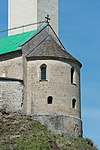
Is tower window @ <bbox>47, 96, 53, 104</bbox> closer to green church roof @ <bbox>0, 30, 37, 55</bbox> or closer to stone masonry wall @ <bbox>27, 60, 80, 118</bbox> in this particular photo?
stone masonry wall @ <bbox>27, 60, 80, 118</bbox>

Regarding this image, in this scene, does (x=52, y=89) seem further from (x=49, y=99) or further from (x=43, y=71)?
(x=43, y=71)

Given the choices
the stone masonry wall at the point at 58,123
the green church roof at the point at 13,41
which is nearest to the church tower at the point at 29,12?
the green church roof at the point at 13,41

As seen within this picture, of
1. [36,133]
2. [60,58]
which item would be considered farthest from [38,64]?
[36,133]

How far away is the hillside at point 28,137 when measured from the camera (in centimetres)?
4328

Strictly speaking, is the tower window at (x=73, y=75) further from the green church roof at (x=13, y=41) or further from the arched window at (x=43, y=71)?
the green church roof at (x=13, y=41)

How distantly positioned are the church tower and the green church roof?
3.65 feet

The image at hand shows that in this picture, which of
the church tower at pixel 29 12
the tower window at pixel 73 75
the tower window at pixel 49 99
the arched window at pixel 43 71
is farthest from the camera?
the church tower at pixel 29 12

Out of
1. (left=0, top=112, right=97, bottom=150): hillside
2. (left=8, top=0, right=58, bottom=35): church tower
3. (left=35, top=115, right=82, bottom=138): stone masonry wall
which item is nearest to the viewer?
(left=0, top=112, right=97, bottom=150): hillside

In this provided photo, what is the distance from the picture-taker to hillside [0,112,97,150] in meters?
43.3

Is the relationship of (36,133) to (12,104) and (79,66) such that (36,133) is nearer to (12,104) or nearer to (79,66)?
(12,104)

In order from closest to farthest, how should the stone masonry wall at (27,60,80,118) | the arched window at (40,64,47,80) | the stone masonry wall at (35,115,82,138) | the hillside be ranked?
the hillside → the stone masonry wall at (35,115,82,138) → the stone masonry wall at (27,60,80,118) → the arched window at (40,64,47,80)

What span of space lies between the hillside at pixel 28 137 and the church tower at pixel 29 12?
11.1 meters

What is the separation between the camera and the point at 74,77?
50.4 m

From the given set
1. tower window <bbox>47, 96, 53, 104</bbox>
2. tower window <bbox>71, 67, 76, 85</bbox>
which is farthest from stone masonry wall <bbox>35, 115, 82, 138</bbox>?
tower window <bbox>71, 67, 76, 85</bbox>
